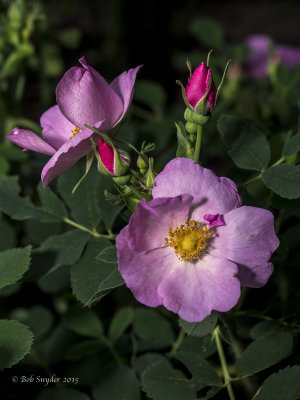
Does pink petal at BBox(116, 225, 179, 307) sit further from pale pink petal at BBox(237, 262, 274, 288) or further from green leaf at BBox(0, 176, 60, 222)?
green leaf at BBox(0, 176, 60, 222)

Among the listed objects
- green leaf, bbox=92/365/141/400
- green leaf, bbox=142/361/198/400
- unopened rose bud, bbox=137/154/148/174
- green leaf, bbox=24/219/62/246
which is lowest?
green leaf, bbox=92/365/141/400

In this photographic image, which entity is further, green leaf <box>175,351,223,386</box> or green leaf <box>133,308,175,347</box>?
green leaf <box>133,308,175,347</box>

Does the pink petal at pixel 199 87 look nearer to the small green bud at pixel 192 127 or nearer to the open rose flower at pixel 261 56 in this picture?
the small green bud at pixel 192 127

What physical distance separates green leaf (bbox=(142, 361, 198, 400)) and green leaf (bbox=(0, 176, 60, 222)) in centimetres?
40

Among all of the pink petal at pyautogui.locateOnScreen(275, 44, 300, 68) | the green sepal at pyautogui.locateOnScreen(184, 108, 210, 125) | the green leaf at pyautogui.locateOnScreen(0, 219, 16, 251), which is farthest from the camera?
the pink petal at pyautogui.locateOnScreen(275, 44, 300, 68)

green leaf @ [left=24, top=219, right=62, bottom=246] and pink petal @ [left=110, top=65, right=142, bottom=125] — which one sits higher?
pink petal @ [left=110, top=65, right=142, bottom=125]

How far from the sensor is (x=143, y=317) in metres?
1.40

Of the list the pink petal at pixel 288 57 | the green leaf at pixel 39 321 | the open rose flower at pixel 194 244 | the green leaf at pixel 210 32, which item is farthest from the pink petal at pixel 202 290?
the pink petal at pixel 288 57

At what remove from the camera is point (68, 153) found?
87cm

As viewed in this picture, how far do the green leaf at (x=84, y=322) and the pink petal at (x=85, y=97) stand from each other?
0.66 metres

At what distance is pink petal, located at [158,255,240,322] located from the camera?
83cm

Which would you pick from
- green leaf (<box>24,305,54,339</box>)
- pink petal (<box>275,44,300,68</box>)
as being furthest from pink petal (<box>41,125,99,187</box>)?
pink petal (<box>275,44,300,68</box>)

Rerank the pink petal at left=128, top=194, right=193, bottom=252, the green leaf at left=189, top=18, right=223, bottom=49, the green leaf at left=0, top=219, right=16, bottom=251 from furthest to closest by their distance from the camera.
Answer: the green leaf at left=189, top=18, right=223, bottom=49, the green leaf at left=0, top=219, right=16, bottom=251, the pink petal at left=128, top=194, right=193, bottom=252

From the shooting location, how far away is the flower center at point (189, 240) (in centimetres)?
90
